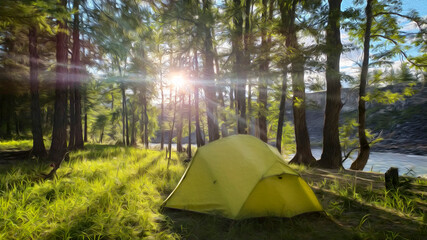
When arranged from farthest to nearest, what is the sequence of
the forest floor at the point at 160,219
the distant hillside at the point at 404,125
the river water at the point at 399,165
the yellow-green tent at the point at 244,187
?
the distant hillside at the point at 404,125 < the river water at the point at 399,165 < the yellow-green tent at the point at 244,187 < the forest floor at the point at 160,219

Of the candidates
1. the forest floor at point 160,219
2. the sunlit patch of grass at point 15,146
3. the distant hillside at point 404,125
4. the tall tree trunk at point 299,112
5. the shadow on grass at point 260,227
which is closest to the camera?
the forest floor at point 160,219

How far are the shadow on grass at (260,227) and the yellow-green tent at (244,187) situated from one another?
13 cm

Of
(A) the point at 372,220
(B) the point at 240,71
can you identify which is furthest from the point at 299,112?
(A) the point at 372,220

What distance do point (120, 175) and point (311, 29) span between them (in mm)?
8404

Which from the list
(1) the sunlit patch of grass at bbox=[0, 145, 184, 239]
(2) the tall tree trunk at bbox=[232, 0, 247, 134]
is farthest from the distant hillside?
(1) the sunlit patch of grass at bbox=[0, 145, 184, 239]

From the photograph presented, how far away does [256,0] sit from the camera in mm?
11883

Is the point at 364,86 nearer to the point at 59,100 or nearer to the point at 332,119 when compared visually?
the point at 332,119

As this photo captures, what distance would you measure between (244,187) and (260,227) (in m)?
0.65

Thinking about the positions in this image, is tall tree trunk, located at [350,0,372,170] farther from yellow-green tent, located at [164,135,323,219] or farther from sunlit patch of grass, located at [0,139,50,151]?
sunlit patch of grass, located at [0,139,50,151]

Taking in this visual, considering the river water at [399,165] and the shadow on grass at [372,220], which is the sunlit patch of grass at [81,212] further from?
the river water at [399,165]

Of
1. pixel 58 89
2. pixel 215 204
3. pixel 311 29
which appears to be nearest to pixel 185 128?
pixel 58 89

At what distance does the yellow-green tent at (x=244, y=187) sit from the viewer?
12.3ft

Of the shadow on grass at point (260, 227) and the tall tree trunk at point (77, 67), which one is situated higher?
the tall tree trunk at point (77, 67)

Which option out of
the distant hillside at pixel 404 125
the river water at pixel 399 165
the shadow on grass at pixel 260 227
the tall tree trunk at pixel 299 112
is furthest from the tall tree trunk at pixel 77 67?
the distant hillside at pixel 404 125
